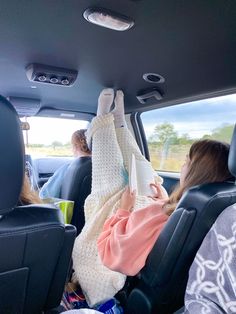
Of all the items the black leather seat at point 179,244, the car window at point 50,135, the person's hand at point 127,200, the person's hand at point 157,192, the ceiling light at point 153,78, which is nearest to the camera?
the black leather seat at point 179,244

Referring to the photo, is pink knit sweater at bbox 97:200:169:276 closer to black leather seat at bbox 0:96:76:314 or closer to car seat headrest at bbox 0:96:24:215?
black leather seat at bbox 0:96:76:314

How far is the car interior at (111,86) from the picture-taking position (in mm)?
853

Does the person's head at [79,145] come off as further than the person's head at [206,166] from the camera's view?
Yes

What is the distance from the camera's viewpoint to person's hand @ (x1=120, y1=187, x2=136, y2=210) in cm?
153

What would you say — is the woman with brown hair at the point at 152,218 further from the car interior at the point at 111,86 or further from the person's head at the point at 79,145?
the person's head at the point at 79,145

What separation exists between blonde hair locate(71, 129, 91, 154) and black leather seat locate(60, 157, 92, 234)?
150mm

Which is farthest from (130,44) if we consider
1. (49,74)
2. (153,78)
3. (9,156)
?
(9,156)

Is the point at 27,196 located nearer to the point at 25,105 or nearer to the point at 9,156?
the point at 9,156

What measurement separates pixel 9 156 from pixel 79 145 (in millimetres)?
1492

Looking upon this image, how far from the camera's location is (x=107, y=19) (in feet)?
3.75

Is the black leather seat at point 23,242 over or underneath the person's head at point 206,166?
underneath

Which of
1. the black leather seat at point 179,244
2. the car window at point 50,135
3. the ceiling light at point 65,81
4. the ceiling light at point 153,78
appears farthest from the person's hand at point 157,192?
the car window at point 50,135

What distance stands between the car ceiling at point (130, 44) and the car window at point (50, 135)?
1.88 feet

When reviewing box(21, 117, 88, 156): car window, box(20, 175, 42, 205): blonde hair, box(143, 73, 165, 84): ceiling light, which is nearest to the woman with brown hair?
box(20, 175, 42, 205): blonde hair
